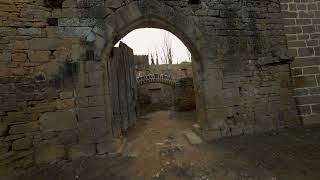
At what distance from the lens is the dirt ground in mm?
2803

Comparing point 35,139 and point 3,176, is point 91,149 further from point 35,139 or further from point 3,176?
point 3,176

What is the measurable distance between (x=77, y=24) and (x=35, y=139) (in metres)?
2.28

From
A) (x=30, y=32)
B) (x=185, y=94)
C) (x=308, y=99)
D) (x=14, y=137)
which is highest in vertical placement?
(x=30, y=32)

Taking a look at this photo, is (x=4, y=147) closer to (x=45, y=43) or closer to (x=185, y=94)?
(x=45, y=43)

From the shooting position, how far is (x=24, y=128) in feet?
11.0

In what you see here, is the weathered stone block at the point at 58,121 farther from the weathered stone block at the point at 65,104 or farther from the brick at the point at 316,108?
the brick at the point at 316,108

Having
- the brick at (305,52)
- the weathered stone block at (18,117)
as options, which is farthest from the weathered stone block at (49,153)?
the brick at (305,52)

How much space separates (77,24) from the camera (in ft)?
12.3

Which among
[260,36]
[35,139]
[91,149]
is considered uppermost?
[260,36]

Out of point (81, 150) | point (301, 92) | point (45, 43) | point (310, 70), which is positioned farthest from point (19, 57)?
point (310, 70)

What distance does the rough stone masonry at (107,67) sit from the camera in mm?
3424

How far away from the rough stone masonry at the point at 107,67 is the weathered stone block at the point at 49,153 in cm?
2

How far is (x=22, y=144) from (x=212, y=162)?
3.30 meters

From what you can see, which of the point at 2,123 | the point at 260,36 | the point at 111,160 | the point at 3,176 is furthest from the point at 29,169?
the point at 260,36
